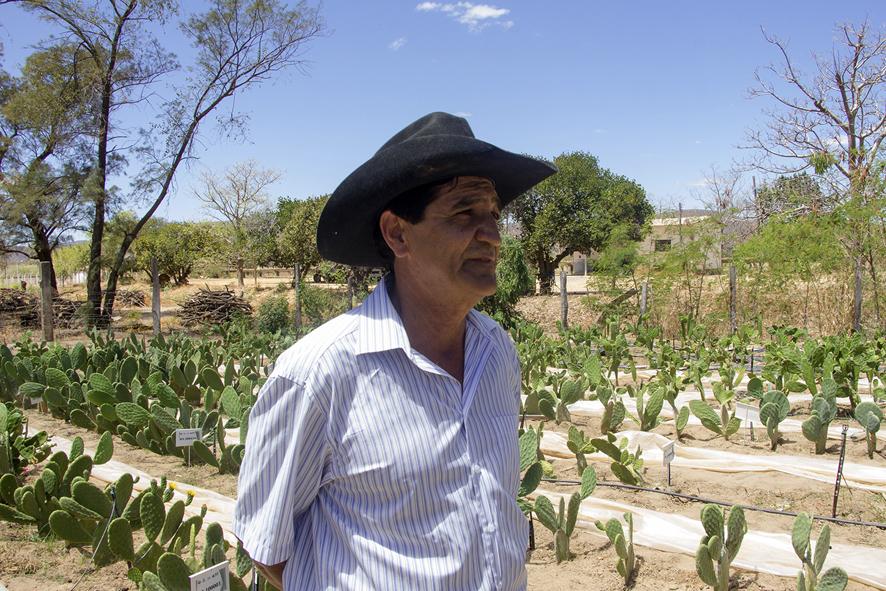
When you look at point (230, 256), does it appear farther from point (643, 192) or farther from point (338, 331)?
point (338, 331)

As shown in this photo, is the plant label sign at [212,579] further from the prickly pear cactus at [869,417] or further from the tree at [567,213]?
the tree at [567,213]

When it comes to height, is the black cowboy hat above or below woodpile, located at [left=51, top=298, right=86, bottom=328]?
above

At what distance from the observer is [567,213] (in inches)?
1016

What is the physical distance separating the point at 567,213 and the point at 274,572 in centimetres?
2494

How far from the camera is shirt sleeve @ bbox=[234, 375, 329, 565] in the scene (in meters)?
1.43

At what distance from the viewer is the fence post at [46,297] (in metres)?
10.4

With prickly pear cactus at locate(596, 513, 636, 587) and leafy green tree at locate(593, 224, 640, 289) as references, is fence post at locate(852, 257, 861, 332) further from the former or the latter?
prickly pear cactus at locate(596, 513, 636, 587)

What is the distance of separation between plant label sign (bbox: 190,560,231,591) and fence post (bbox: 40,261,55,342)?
960 cm

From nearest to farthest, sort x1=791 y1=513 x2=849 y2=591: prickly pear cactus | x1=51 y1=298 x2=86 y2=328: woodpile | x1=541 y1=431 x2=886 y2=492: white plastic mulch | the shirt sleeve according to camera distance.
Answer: the shirt sleeve
x1=791 y1=513 x2=849 y2=591: prickly pear cactus
x1=541 y1=431 x2=886 y2=492: white plastic mulch
x1=51 y1=298 x2=86 y2=328: woodpile

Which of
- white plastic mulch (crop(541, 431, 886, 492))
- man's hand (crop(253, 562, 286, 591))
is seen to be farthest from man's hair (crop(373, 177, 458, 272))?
white plastic mulch (crop(541, 431, 886, 492))

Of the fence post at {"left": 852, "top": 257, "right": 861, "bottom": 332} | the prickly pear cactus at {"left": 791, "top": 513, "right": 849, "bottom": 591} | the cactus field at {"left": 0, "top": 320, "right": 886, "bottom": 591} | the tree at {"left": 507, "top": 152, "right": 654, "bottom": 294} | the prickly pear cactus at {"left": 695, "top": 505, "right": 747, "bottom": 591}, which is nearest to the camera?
the prickly pear cactus at {"left": 791, "top": 513, "right": 849, "bottom": 591}

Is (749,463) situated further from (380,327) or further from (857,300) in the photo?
(857,300)

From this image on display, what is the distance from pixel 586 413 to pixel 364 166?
15.0 ft

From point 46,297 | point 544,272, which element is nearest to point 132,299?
point 46,297
